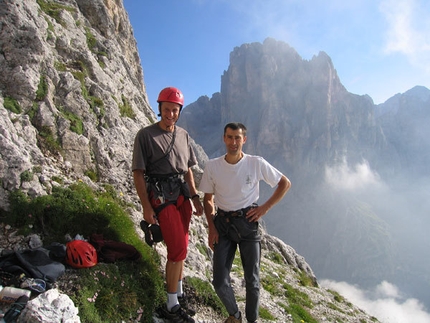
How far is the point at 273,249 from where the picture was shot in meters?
27.1

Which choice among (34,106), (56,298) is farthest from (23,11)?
(56,298)

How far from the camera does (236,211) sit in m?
6.54

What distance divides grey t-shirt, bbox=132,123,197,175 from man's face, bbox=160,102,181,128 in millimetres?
216

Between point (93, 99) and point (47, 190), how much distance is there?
6.46 m

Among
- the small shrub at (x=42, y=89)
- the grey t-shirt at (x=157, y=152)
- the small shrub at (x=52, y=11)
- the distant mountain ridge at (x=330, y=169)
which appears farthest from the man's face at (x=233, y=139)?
the distant mountain ridge at (x=330, y=169)

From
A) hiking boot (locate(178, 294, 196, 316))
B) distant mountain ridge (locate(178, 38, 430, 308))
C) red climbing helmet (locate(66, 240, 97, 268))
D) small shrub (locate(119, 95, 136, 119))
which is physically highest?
distant mountain ridge (locate(178, 38, 430, 308))

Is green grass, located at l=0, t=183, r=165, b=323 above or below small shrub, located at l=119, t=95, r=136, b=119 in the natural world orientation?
below

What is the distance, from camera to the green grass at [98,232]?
5.54 metres

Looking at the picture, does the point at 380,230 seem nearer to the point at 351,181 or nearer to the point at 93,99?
the point at 351,181

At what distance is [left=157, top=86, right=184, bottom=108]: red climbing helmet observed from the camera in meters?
6.26

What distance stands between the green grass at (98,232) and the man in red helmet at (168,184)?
0.76 m

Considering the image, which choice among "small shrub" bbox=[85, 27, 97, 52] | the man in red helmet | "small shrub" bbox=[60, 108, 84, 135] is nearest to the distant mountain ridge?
"small shrub" bbox=[85, 27, 97, 52]

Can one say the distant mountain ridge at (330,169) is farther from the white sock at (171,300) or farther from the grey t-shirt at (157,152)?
the grey t-shirt at (157,152)

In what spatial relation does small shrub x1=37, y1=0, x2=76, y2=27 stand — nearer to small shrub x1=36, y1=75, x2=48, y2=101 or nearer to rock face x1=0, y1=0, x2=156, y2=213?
rock face x1=0, y1=0, x2=156, y2=213
